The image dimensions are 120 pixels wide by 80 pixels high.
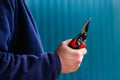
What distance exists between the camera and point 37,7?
1933 millimetres

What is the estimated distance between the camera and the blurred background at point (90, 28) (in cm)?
192

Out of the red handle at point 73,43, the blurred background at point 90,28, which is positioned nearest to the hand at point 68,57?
the red handle at point 73,43

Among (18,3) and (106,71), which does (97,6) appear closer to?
(106,71)

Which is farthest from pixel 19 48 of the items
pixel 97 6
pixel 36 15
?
pixel 97 6

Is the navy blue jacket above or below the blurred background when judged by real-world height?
above

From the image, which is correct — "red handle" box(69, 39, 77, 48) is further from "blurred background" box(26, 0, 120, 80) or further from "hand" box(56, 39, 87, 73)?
"blurred background" box(26, 0, 120, 80)

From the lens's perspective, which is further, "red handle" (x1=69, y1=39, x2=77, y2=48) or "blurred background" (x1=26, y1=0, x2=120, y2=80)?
"blurred background" (x1=26, y1=0, x2=120, y2=80)

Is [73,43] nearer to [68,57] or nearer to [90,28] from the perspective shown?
[68,57]

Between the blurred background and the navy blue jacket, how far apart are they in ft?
4.50

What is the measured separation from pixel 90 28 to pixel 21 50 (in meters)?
1.45

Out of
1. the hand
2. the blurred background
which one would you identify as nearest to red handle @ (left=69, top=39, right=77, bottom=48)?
the hand

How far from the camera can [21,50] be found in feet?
1.78

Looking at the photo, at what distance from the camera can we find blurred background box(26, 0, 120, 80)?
192 cm

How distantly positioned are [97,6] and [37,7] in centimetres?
44
